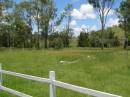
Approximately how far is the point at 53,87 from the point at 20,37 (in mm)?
71938

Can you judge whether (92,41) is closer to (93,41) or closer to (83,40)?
(93,41)

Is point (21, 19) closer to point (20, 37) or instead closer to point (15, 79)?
point (20, 37)

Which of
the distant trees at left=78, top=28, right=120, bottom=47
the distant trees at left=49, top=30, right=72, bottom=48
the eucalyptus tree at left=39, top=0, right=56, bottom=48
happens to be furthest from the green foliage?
the eucalyptus tree at left=39, top=0, right=56, bottom=48

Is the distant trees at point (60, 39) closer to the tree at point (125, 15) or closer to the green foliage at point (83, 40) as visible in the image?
the green foliage at point (83, 40)

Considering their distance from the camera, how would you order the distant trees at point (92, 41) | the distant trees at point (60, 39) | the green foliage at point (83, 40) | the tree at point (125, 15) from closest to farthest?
the tree at point (125, 15), the distant trees at point (60, 39), the distant trees at point (92, 41), the green foliage at point (83, 40)

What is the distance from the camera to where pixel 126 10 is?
6750cm

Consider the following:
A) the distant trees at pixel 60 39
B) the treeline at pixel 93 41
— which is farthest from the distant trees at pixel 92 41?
the distant trees at pixel 60 39

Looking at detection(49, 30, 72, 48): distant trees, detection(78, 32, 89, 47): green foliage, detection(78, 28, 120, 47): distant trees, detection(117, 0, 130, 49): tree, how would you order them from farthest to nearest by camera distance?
1. detection(78, 32, 89, 47): green foliage
2. detection(78, 28, 120, 47): distant trees
3. detection(49, 30, 72, 48): distant trees
4. detection(117, 0, 130, 49): tree

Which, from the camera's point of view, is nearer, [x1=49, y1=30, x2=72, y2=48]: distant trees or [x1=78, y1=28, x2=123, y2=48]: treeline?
[x1=49, y1=30, x2=72, y2=48]: distant trees

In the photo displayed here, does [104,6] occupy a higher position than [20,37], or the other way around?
[104,6]

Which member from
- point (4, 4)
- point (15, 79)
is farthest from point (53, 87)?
point (4, 4)

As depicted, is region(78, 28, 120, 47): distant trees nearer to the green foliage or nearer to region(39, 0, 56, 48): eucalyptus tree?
the green foliage

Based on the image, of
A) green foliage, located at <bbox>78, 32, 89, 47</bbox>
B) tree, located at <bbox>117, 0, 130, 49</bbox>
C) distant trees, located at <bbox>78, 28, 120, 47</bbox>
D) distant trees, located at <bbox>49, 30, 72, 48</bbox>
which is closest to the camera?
tree, located at <bbox>117, 0, 130, 49</bbox>

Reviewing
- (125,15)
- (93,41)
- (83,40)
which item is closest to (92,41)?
(93,41)
